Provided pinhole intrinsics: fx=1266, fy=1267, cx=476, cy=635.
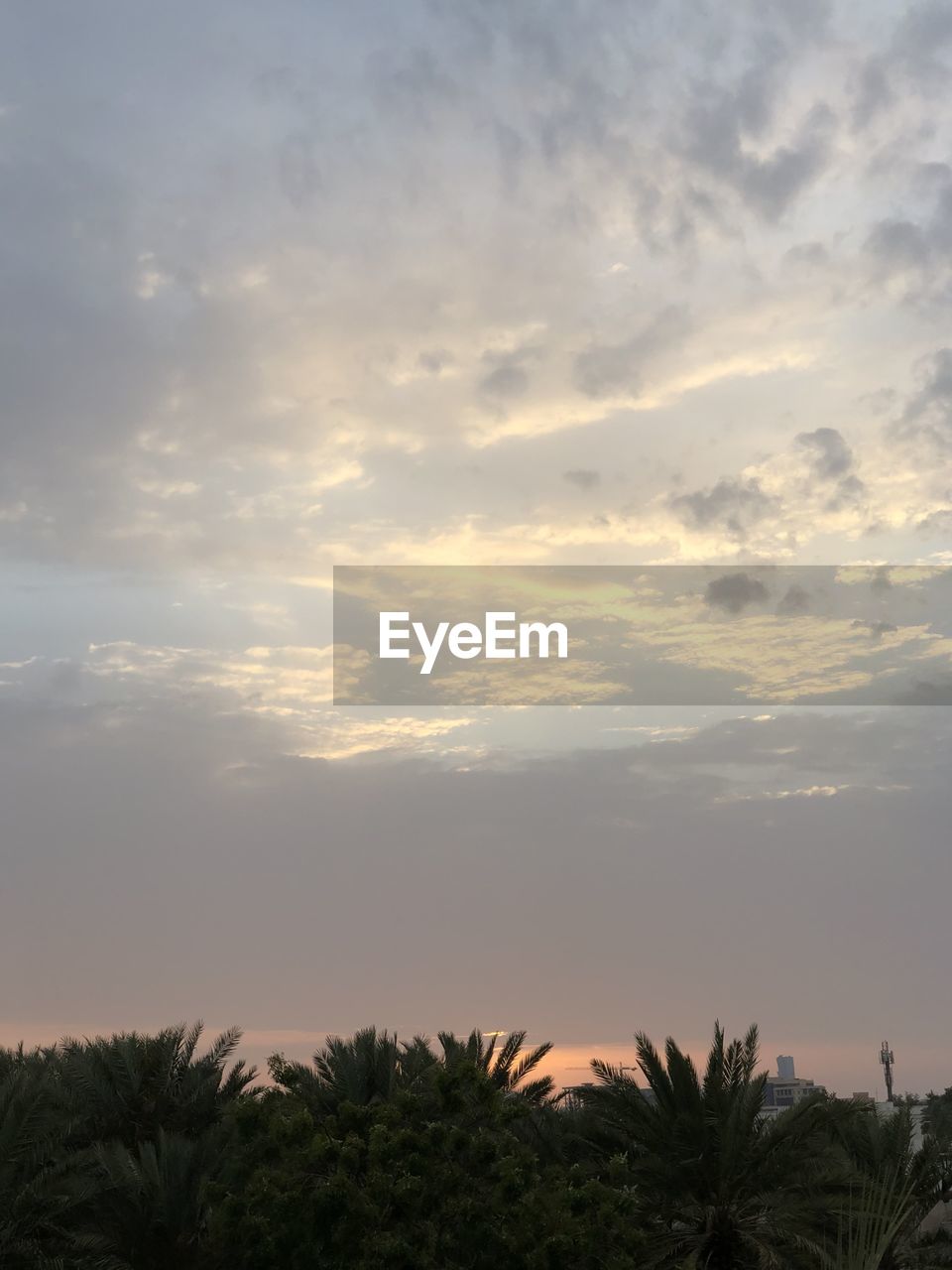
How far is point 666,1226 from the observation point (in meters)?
A: 23.9

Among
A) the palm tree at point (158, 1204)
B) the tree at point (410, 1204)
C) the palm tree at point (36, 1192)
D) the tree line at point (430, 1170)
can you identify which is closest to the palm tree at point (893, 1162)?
the tree line at point (430, 1170)

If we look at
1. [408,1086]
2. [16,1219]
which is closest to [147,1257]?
[16,1219]

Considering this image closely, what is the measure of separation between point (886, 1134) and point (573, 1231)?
13.1 m

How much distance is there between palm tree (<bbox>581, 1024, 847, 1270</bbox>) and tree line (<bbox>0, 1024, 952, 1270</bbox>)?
4 centimetres

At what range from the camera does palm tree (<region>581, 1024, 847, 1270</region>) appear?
23.1 metres

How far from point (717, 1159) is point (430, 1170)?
22.2ft

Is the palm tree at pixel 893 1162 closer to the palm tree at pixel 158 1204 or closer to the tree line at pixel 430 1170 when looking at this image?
the tree line at pixel 430 1170

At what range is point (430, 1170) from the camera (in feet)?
64.4

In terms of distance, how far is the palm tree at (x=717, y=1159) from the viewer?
2314cm

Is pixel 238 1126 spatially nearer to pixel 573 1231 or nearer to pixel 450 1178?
pixel 450 1178

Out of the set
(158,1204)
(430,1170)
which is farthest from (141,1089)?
(430,1170)

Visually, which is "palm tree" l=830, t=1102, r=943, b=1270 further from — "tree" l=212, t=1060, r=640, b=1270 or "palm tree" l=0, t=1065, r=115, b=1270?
"palm tree" l=0, t=1065, r=115, b=1270

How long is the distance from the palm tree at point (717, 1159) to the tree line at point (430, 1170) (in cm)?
4

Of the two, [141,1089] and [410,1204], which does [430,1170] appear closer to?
[410,1204]
